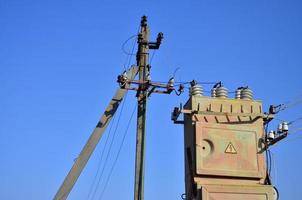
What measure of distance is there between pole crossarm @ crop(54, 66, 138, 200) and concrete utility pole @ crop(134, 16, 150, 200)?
36cm

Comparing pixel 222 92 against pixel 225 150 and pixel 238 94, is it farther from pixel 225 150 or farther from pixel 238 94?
pixel 225 150

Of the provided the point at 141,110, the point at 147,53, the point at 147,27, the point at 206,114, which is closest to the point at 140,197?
the point at 141,110

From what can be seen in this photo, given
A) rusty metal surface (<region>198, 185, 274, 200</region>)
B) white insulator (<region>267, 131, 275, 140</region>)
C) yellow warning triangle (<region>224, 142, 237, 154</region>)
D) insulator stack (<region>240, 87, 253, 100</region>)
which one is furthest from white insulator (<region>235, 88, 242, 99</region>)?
rusty metal surface (<region>198, 185, 274, 200</region>)

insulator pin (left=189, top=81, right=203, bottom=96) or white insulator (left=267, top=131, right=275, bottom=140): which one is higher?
insulator pin (left=189, top=81, right=203, bottom=96)

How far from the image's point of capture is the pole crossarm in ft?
46.3

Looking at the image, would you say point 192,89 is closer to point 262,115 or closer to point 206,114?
point 206,114

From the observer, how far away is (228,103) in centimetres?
1119

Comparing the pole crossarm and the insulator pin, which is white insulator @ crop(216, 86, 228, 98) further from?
the pole crossarm

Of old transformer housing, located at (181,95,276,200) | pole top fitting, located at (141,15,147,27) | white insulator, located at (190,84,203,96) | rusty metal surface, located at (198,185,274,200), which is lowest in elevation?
rusty metal surface, located at (198,185,274,200)

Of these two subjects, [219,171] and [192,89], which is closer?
[219,171]

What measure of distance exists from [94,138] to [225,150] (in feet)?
17.5

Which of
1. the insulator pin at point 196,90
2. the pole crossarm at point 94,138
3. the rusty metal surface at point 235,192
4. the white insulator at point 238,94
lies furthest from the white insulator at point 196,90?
the pole crossarm at point 94,138

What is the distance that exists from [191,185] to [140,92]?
4336 millimetres

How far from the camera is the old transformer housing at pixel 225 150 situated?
10180mm
